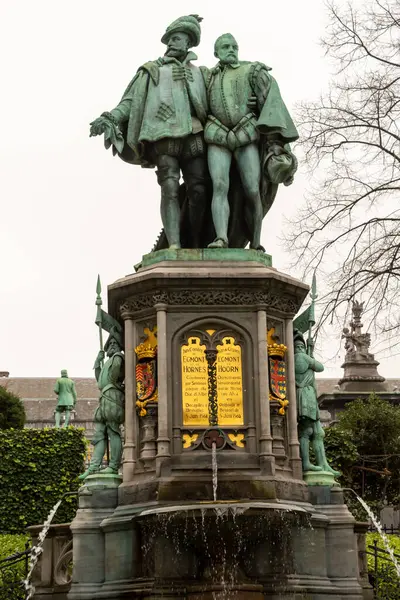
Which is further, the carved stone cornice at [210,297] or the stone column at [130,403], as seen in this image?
the carved stone cornice at [210,297]

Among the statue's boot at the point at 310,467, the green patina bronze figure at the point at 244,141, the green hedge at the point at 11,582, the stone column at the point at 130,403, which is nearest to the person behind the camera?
the stone column at the point at 130,403

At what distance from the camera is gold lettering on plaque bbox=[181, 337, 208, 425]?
47.4ft

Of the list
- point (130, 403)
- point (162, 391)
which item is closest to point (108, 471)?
point (130, 403)

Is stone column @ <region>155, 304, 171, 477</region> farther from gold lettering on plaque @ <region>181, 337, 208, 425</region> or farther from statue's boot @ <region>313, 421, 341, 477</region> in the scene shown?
statue's boot @ <region>313, 421, 341, 477</region>

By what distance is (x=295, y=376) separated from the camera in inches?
603

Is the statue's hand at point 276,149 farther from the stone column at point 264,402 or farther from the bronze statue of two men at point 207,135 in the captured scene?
the stone column at point 264,402

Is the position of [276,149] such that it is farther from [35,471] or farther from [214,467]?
[35,471]

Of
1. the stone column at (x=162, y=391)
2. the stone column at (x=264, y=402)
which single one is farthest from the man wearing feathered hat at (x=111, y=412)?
the stone column at (x=264, y=402)

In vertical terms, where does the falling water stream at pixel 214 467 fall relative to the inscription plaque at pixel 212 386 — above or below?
below

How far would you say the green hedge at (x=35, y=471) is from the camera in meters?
31.5

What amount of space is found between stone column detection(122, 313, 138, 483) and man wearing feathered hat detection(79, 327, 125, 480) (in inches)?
13.6

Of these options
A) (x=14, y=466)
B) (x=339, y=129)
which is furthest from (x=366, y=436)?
(x=339, y=129)

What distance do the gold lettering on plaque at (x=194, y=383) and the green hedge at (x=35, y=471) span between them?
17600mm

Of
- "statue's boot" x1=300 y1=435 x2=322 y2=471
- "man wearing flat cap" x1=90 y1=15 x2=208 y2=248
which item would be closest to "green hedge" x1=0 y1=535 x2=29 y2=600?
"statue's boot" x1=300 y1=435 x2=322 y2=471
